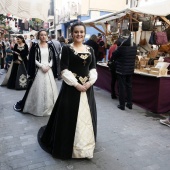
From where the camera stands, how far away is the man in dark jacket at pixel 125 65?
504cm

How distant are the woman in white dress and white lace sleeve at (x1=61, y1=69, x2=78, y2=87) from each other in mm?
1816

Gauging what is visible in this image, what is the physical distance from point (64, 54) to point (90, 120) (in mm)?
901

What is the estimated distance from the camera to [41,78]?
456 centimetres

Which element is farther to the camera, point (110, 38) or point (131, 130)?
point (110, 38)

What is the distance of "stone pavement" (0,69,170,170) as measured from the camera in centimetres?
282

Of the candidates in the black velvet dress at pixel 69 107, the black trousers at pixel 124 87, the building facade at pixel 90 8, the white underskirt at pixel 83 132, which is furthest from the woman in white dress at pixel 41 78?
the building facade at pixel 90 8

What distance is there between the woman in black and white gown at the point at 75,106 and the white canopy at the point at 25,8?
170 cm

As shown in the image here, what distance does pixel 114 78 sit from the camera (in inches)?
243

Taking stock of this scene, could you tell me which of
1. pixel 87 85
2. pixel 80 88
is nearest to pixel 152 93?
pixel 87 85

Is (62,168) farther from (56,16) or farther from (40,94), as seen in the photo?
(56,16)

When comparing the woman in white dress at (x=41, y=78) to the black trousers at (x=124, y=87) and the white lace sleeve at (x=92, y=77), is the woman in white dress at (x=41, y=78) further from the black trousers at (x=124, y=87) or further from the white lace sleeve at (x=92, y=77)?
the white lace sleeve at (x=92, y=77)

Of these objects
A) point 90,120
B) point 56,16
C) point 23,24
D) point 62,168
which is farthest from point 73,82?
point 56,16

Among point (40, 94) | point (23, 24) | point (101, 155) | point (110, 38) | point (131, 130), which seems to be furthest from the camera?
point (23, 24)

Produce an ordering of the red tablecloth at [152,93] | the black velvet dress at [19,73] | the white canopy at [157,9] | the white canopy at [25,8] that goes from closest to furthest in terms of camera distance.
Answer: the white canopy at [25,8] < the red tablecloth at [152,93] < the white canopy at [157,9] < the black velvet dress at [19,73]
